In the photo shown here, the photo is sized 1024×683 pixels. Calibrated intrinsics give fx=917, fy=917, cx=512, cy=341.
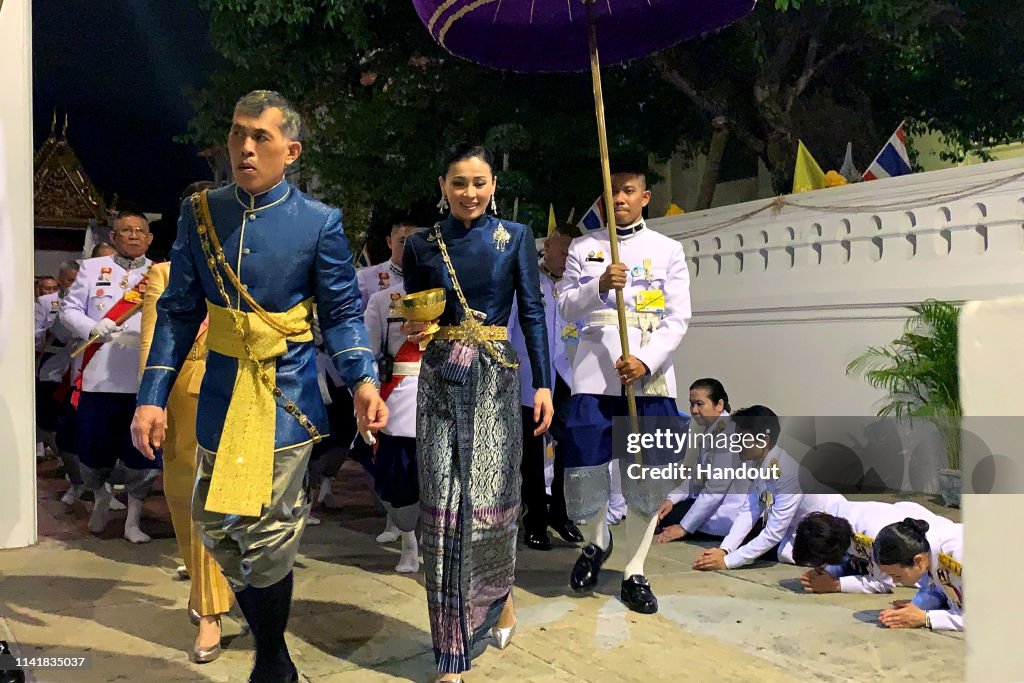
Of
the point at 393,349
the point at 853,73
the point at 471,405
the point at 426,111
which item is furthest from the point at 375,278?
the point at 853,73

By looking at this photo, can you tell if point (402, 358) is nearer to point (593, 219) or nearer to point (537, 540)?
point (537, 540)

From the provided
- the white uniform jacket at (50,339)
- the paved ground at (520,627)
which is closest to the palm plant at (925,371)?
the paved ground at (520,627)

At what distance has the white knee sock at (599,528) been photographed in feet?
14.1

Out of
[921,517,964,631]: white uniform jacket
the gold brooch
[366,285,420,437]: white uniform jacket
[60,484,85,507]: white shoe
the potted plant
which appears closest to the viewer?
the gold brooch

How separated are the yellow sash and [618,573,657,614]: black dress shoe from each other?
198 centimetres

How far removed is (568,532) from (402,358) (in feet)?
5.28

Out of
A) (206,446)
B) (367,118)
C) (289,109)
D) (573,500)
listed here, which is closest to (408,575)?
(573,500)

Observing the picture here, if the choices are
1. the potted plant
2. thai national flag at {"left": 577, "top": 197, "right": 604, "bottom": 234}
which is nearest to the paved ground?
the potted plant

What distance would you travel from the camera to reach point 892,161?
7.38 m

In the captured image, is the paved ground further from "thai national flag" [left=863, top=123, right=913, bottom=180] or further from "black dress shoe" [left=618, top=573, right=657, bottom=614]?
"thai national flag" [left=863, top=123, right=913, bottom=180]

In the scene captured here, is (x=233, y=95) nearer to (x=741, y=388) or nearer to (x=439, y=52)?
(x=439, y=52)

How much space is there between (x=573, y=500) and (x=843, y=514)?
1422 mm

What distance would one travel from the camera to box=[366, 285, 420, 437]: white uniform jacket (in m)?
4.80

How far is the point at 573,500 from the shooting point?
4.20 m
